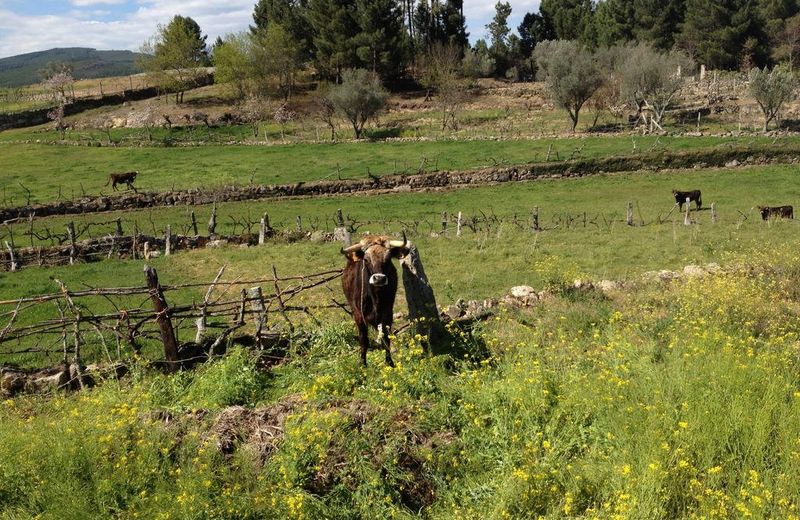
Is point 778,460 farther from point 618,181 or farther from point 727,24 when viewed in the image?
point 727,24

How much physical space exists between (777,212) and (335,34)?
57037 millimetres

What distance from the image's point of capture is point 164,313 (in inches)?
348

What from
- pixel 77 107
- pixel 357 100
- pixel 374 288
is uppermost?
pixel 77 107

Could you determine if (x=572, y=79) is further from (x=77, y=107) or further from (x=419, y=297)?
(x=77, y=107)

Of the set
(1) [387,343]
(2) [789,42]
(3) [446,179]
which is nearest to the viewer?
(1) [387,343]

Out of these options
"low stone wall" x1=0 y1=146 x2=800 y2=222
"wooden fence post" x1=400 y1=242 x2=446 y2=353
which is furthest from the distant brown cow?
"wooden fence post" x1=400 y1=242 x2=446 y2=353

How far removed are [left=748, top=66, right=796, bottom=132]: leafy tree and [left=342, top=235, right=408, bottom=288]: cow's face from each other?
46642 millimetres

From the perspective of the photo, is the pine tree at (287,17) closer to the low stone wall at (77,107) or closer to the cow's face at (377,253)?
the low stone wall at (77,107)

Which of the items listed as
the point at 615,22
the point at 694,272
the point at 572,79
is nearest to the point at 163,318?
the point at 694,272

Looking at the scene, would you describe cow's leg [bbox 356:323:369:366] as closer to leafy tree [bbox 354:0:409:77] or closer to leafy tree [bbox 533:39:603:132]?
leafy tree [bbox 533:39:603:132]

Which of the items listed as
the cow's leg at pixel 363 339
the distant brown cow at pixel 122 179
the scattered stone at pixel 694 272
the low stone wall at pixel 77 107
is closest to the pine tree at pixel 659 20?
the low stone wall at pixel 77 107

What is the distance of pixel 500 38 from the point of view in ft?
270

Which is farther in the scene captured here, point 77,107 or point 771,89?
point 77,107

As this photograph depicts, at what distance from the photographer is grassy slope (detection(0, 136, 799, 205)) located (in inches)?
1394
